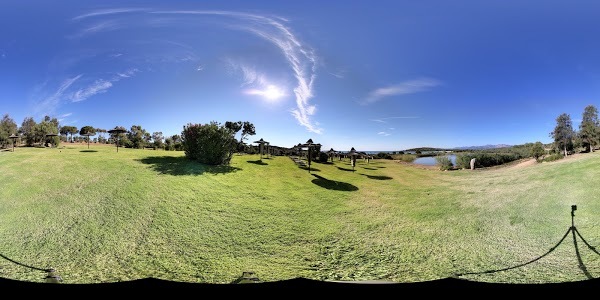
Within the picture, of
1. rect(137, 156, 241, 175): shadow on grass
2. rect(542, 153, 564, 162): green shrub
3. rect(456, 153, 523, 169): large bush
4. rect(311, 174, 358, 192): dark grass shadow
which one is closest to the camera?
rect(542, 153, 564, 162): green shrub

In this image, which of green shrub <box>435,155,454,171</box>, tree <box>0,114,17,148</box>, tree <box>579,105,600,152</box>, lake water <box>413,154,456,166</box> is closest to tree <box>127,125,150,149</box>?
tree <box>0,114,17,148</box>

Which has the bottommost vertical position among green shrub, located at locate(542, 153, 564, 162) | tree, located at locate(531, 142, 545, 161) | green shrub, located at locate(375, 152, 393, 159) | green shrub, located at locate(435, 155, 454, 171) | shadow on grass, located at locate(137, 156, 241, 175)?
shadow on grass, located at locate(137, 156, 241, 175)

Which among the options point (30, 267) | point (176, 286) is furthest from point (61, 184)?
point (176, 286)

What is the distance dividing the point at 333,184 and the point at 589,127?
2894 mm

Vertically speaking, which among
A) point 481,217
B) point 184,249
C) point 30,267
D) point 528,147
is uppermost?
point 528,147

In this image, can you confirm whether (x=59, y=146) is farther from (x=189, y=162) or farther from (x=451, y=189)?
(x=451, y=189)

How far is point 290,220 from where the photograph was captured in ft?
9.71

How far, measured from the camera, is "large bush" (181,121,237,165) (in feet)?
10.3

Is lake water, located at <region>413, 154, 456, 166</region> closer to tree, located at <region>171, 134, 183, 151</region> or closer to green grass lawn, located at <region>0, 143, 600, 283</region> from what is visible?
green grass lawn, located at <region>0, 143, 600, 283</region>

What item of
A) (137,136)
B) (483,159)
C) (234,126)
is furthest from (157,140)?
(483,159)

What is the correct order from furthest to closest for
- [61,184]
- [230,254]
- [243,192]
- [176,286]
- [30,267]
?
[61,184] → [243,192] → [30,267] → [230,254] → [176,286]

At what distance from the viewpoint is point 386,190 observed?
3342mm

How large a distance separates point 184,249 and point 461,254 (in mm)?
3058

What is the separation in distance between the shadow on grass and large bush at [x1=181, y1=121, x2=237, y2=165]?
12 cm
